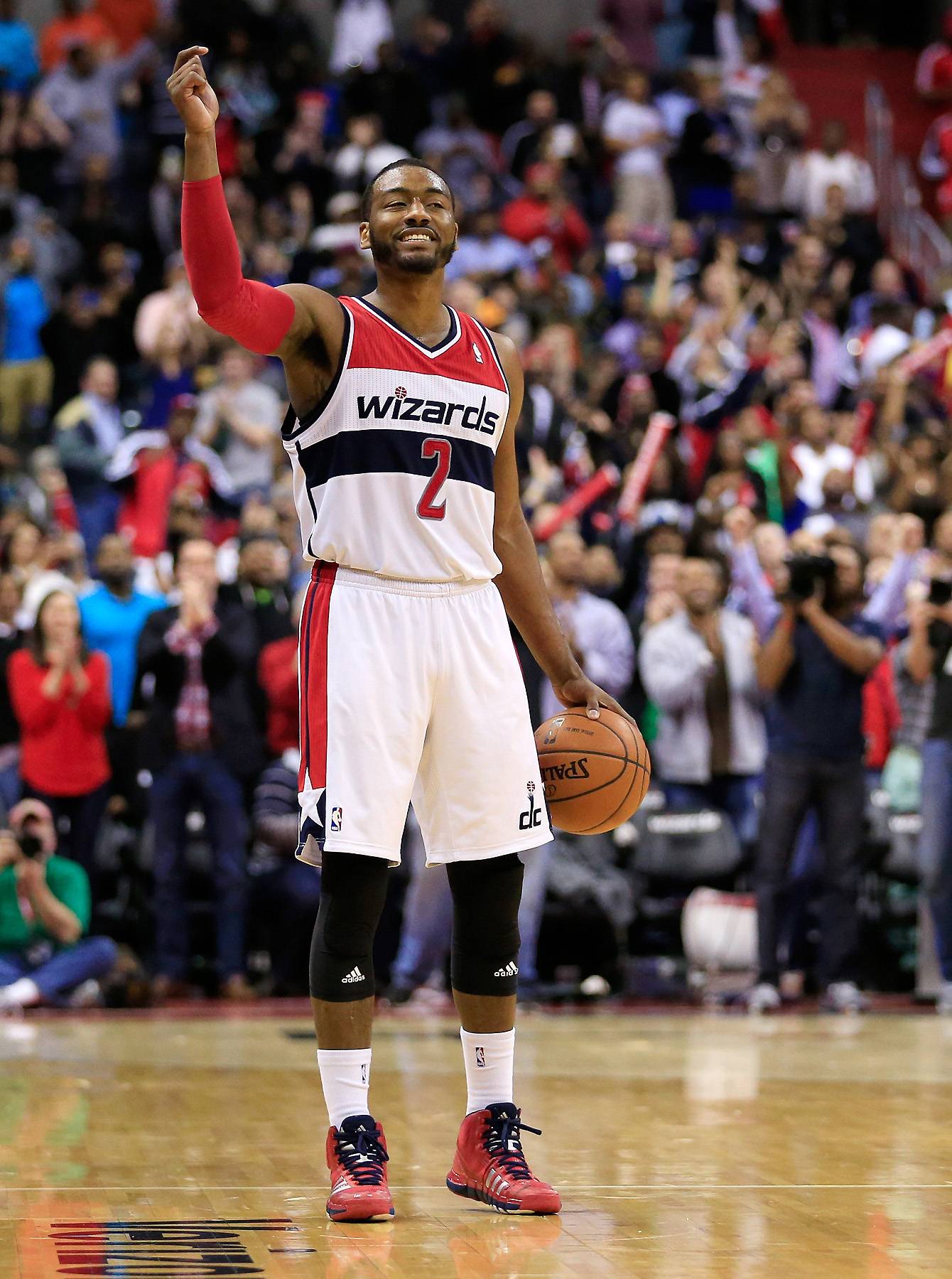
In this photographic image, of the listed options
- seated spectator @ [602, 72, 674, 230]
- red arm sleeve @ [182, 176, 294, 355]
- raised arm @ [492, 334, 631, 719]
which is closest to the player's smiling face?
raised arm @ [492, 334, 631, 719]

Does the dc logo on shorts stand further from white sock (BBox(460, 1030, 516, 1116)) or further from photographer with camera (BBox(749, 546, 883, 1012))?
photographer with camera (BBox(749, 546, 883, 1012))

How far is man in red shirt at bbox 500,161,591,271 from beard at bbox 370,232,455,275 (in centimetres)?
1254

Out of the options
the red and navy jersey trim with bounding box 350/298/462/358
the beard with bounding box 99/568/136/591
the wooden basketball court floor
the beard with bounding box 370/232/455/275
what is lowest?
the wooden basketball court floor

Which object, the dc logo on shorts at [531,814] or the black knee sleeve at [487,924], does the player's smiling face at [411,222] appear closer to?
the dc logo on shorts at [531,814]

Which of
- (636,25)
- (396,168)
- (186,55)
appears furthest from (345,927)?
(636,25)

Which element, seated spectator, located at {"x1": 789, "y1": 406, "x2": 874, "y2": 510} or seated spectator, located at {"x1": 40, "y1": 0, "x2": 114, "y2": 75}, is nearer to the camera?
seated spectator, located at {"x1": 789, "y1": 406, "x2": 874, "y2": 510}

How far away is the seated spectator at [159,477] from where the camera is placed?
520 inches

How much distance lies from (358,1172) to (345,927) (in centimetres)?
54

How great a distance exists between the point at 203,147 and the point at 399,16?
676 inches

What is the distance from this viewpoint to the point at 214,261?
14.3 ft

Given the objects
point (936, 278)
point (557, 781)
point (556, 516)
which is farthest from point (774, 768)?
point (936, 278)

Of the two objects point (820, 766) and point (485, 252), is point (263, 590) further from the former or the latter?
point (485, 252)

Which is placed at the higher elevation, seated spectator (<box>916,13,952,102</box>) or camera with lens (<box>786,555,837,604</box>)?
seated spectator (<box>916,13,952,102</box>)

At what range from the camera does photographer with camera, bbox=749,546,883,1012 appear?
33.6ft
